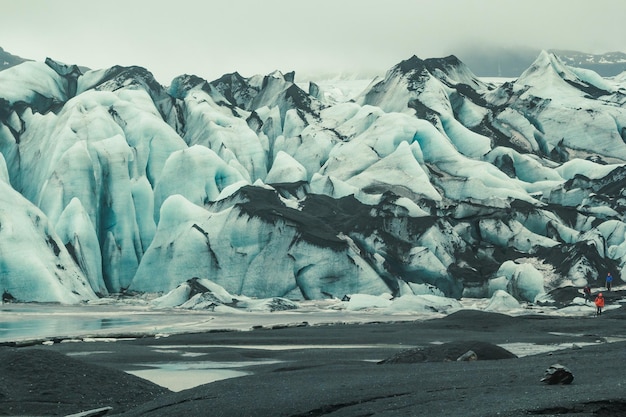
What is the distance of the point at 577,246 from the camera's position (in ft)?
144

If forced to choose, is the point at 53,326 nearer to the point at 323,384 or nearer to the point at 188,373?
the point at 188,373

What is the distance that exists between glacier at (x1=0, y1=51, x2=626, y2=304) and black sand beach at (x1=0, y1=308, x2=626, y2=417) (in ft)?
64.8

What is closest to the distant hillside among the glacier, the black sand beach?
the glacier

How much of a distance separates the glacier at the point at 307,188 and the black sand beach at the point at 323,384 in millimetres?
19762

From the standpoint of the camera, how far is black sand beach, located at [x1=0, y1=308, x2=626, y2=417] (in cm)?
777

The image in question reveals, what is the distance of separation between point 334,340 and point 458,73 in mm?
59547

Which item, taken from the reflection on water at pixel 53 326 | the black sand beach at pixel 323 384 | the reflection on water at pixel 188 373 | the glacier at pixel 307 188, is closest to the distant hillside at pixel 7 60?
the glacier at pixel 307 188

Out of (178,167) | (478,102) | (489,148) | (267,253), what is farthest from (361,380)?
(478,102)

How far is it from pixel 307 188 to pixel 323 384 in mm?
42385

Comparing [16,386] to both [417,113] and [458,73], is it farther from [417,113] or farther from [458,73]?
[458,73]

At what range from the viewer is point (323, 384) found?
33.7ft

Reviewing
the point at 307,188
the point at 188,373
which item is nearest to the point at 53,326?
the point at 188,373

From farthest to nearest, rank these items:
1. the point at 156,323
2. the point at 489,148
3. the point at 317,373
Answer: the point at 489,148 < the point at 156,323 < the point at 317,373

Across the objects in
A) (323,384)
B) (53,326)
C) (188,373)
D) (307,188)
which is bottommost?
(53,326)
